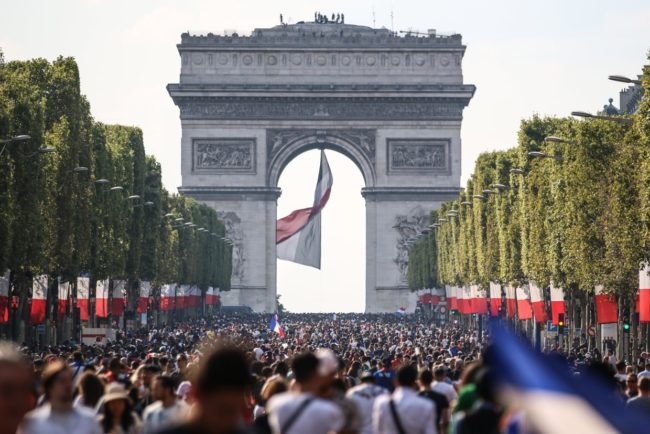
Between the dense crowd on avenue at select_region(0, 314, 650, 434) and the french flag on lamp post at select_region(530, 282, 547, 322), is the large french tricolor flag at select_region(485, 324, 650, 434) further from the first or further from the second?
the french flag on lamp post at select_region(530, 282, 547, 322)

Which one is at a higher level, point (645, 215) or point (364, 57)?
point (364, 57)

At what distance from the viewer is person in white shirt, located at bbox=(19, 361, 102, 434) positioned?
1038 cm

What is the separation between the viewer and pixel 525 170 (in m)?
71.9

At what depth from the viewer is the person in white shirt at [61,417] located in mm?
10375

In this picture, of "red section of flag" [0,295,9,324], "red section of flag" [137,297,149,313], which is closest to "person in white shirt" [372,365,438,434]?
"red section of flag" [0,295,9,324]

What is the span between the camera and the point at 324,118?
422 ft

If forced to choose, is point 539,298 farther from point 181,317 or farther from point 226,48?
point 226,48

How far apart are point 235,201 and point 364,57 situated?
48.1 ft

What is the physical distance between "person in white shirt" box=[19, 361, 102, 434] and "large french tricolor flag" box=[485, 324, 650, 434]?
12.4ft

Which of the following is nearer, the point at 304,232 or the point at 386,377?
the point at 386,377

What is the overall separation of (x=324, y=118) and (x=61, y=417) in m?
118

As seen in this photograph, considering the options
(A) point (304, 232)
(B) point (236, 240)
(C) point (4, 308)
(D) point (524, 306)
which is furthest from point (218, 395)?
(A) point (304, 232)

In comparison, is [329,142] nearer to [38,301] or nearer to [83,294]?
Answer: [83,294]

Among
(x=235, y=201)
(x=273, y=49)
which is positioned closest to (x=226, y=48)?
(x=273, y=49)
